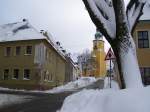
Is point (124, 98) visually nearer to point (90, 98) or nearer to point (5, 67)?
point (90, 98)

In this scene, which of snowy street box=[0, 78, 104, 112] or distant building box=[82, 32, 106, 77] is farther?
distant building box=[82, 32, 106, 77]

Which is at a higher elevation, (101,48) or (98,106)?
(101,48)

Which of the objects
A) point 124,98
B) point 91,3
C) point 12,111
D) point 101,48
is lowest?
→ point 12,111

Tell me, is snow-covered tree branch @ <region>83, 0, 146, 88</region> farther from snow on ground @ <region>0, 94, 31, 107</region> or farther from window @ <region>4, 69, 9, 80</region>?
→ window @ <region>4, 69, 9, 80</region>

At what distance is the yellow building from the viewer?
27.3 m

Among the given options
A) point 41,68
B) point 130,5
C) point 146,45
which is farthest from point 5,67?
point 130,5

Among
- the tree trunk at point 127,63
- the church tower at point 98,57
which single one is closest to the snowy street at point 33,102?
the tree trunk at point 127,63

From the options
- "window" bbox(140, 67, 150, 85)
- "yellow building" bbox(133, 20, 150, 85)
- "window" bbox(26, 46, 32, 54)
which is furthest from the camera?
"window" bbox(26, 46, 32, 54)

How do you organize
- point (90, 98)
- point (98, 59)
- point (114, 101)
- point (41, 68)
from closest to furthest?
point (114, 101) → point (90, 98) → point (41, 68) → point (98, 59)

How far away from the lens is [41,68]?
4184 cm

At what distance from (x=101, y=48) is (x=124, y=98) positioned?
10200 centimetres

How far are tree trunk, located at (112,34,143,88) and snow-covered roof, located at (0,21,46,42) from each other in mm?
32559

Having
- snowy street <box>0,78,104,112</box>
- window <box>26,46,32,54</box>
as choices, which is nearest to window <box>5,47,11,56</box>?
window <box>26,46,32,54</box>

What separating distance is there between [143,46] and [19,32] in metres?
22.3
